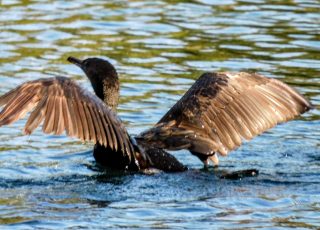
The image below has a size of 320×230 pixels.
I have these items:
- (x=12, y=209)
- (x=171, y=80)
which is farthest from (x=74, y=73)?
(x=12, y=209)

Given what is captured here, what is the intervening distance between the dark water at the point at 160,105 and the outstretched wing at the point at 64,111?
1.82ft

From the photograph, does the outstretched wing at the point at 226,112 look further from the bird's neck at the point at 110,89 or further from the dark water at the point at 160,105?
the bird's neck at the point at 110,89

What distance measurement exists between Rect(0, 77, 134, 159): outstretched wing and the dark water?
21.9 inches

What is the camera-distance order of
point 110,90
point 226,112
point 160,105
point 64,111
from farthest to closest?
point 160,105 < point 110,90 < point 226,112 < point 64,111

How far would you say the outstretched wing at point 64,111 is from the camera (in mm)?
9281

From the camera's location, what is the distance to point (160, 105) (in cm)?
1305

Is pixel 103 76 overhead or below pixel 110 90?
overhead

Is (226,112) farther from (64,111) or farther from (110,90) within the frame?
(64,111)

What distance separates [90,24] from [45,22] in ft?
2.10

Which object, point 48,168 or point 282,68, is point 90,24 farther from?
point 48,168

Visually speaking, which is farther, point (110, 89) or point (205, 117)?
point (110, 89)

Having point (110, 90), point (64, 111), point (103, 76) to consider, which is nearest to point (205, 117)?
point (110, 90)

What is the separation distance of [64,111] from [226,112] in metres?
1.89

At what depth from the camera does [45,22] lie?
1630 cm
